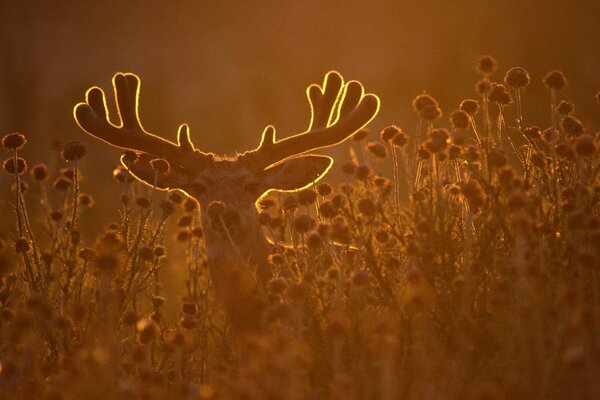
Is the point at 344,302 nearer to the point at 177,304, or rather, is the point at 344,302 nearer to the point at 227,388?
the point at 227,388

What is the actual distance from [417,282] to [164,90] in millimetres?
28152

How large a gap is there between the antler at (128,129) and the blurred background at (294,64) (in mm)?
3652

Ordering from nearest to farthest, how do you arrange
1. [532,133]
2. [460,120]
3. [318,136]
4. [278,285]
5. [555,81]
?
[278,285] < [555,81] < [460,120] < [532,133] < [318,136]

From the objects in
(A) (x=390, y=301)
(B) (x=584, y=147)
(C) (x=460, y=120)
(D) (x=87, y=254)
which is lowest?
(A) (x=390, y=301)

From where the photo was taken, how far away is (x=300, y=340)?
3508 mm

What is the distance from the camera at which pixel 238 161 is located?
6664 mm

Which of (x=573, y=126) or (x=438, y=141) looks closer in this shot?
(x=438, y=141)

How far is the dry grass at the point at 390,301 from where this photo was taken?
11.0 ft

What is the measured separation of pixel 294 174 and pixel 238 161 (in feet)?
1.31

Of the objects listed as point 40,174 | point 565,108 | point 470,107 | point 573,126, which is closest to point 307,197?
point 470,107

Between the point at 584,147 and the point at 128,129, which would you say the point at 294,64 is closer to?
the point at 128,129

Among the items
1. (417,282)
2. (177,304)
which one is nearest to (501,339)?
(417,282)

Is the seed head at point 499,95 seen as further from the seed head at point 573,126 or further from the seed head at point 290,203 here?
the seed head at point 290,203

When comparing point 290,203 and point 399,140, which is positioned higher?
point 399,140
